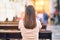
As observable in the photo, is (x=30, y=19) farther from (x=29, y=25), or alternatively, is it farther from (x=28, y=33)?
(x=28, y=33)

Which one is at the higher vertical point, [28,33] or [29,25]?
[29,25]

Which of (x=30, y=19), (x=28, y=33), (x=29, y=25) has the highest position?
(x=30, y=19)

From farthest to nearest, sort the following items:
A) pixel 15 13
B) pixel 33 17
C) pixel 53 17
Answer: pixel 53 17, pixel 15 13, pixel 33 17

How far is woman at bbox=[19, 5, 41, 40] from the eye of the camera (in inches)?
142

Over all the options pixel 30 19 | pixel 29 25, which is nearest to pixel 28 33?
pixel 29 25

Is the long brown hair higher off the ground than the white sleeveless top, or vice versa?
the long brown hair

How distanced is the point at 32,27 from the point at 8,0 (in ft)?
38.8

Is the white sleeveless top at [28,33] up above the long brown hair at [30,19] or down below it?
below

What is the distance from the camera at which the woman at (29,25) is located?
3.62 m

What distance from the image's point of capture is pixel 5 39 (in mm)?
7262

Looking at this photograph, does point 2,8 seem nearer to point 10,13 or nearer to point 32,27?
point 10,13

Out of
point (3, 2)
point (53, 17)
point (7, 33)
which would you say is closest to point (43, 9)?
point (53, 17)

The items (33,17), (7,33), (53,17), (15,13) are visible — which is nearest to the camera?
(33,17)

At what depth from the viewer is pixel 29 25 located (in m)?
3.64
